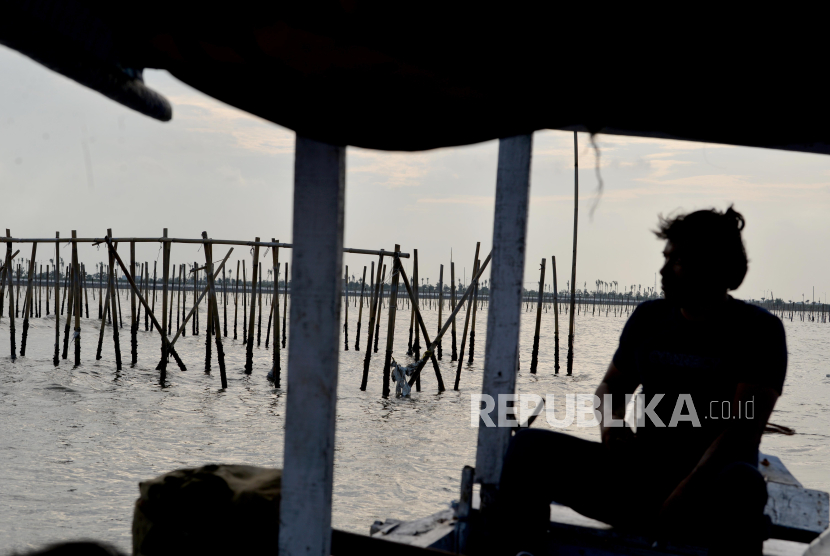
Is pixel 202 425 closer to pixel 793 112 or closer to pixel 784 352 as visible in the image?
pixel 784 352

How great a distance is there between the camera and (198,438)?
649cm

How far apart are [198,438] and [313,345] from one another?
575 centimetres

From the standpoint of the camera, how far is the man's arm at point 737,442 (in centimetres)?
168

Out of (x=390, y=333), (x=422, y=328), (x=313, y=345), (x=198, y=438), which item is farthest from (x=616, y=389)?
(x=422, y=328)

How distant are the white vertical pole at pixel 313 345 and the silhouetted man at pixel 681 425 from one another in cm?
78

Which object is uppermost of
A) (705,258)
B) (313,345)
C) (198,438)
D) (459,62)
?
(459,62)

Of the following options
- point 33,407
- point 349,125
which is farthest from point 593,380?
point 349,125

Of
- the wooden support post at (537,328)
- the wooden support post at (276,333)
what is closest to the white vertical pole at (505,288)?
the wooden support post at (276,333)

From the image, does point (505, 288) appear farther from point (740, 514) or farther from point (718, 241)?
point (740, 514)

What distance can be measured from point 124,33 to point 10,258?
40.1 ft

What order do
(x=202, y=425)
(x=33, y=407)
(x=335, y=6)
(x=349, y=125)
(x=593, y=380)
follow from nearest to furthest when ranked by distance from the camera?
(x=335, y=6), (x=349, y=125), (x=202, y=425), (x=33, y=407), (x=593, y=380)

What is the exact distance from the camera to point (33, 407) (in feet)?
25.2

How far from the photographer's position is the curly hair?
5.93ft

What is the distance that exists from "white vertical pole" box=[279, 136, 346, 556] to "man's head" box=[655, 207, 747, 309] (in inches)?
42.9
